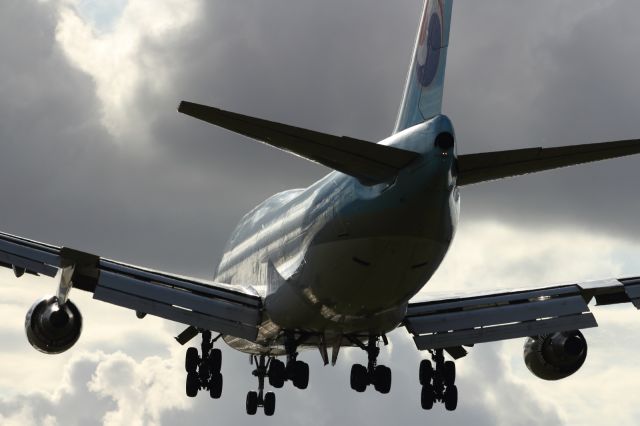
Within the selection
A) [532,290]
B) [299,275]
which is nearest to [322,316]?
[299,275]

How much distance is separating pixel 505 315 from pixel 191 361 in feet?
28.1

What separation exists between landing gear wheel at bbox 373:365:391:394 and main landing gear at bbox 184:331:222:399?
5.14 meters

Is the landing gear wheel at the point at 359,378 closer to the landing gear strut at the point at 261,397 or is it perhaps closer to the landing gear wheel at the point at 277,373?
the landing gear wheel at the point at 277,373

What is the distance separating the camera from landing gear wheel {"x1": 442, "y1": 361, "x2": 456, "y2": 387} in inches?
1254

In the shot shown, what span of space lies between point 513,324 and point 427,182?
8.02 m

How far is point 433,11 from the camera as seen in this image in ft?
96.3

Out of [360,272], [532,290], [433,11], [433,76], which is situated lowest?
[360,272]

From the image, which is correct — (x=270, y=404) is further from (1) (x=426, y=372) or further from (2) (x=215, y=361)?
(1) (x=426, y=372)

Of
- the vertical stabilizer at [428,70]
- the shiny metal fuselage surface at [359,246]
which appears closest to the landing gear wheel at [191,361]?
the shiny metal fuselage surface at [359,246]

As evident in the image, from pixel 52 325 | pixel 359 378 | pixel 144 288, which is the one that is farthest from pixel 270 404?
pixel 144 288

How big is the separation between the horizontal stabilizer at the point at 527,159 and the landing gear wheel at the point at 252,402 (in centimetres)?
1414

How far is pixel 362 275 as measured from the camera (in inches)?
1001

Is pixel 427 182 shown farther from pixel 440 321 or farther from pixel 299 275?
pixel 440 321

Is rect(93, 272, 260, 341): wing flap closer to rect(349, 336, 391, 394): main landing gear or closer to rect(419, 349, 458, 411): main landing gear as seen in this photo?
rect(349, 336, 391, 394): main landing gear
